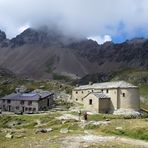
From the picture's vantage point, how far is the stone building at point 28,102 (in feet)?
454

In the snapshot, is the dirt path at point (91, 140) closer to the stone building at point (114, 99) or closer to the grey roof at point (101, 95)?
the stone building at point (114, 99)

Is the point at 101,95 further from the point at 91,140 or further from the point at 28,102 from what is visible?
the point at 91,140

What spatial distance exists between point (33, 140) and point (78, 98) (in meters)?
102

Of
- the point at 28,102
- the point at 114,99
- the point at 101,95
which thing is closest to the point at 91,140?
the point at 114,99

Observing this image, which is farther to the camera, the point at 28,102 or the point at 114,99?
the point at 28,102

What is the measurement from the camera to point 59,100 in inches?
6127

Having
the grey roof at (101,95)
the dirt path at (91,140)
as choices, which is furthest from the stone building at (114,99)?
the dirt path at (91,140)

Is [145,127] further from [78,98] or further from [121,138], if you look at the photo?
[78,98]

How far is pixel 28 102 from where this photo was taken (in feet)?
459

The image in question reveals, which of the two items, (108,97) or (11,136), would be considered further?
(108,97)

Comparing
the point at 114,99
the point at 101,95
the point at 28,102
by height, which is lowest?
the point at 28,102

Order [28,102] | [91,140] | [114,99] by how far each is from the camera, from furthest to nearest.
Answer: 1. [28,102]
2. [114,99]
3. [91,140]

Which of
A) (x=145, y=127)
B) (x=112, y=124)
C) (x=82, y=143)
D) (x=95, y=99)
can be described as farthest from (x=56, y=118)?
(x=82, y=143)

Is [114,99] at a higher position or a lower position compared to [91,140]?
higher
